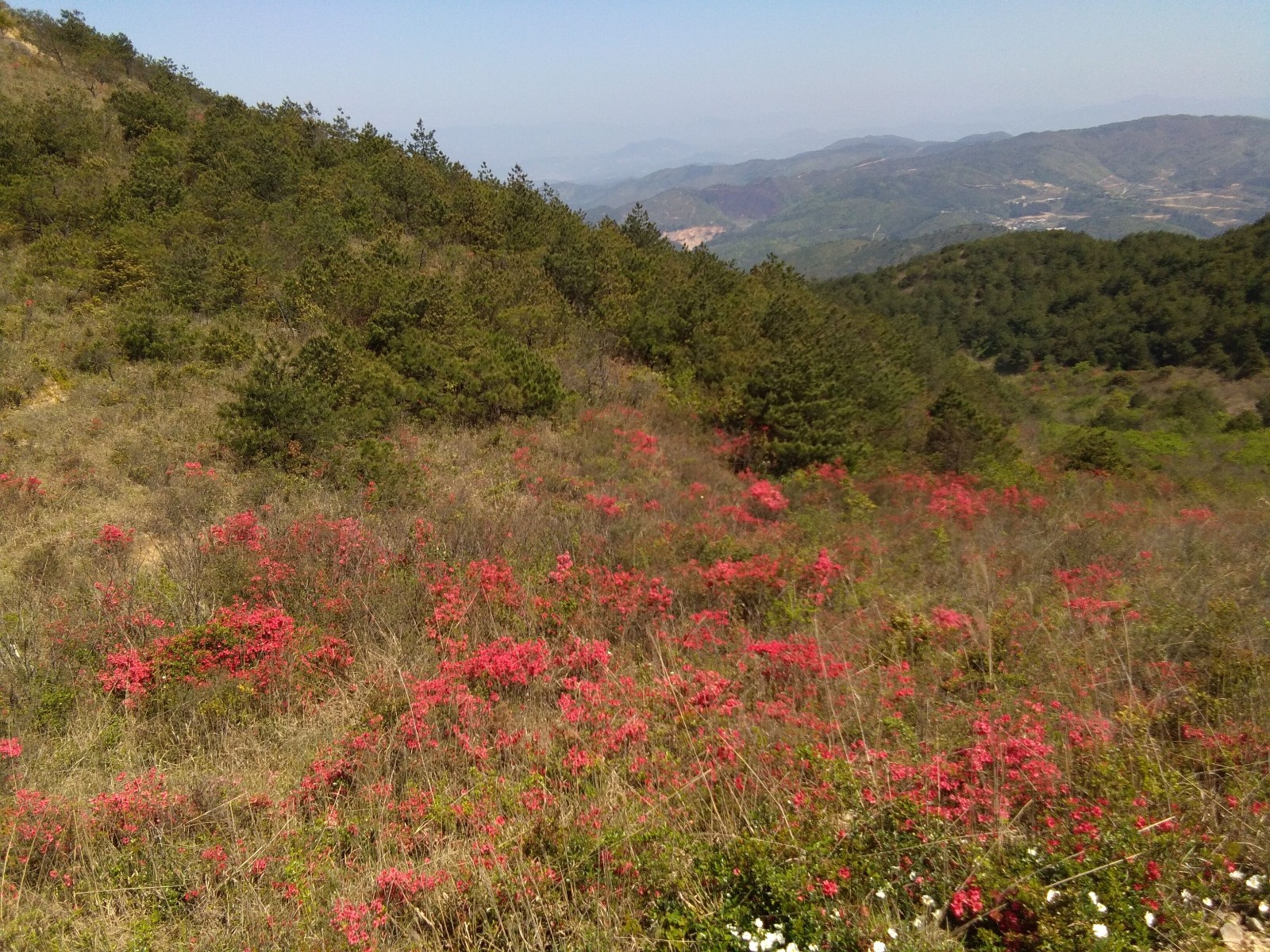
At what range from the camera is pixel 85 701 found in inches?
160

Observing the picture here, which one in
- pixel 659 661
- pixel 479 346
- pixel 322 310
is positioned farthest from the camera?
pixel 322 310

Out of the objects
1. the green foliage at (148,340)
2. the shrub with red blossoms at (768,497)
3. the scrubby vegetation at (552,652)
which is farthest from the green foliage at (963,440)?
the green foliage at (148,340)

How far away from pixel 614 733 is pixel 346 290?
1201 centimetres

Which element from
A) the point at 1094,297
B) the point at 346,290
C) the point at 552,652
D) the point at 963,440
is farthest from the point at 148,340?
the point at 1094,297

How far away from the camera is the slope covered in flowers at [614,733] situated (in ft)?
7.79

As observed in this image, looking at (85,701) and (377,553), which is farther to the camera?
(377,553)

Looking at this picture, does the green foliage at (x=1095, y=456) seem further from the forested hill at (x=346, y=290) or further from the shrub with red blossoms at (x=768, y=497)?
the shrub with red blossoms at (x=768, y=497)

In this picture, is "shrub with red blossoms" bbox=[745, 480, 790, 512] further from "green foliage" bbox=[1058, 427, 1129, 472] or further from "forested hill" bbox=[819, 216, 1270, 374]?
"forested hill" bbox=[819, 216, 1270, 374]

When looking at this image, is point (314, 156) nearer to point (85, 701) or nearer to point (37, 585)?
point (37, 585)

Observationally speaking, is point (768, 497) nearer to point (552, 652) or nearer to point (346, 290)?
point (552, 652)

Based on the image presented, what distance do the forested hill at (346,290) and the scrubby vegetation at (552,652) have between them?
0.46ft

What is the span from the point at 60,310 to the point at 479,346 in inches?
322

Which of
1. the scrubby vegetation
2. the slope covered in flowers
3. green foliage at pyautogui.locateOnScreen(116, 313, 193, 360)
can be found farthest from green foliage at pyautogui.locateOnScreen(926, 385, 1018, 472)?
green foliage at pyautogui.locateOnScreen(116, 313, 193, 360)

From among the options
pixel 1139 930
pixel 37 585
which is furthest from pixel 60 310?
pixel 1139 930
